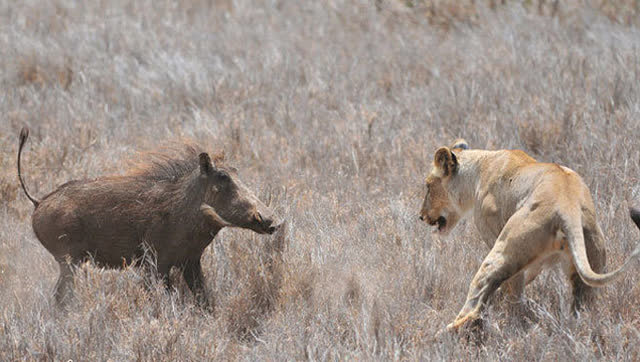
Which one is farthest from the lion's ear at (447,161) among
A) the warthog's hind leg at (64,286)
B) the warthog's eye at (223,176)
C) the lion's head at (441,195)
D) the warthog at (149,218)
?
the warthog's hind leg at (64,286)

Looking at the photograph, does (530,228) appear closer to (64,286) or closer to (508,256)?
(508,256)

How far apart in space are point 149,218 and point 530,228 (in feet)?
7.57

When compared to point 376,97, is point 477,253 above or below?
above

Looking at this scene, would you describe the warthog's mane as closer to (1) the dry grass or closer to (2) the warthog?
(2) the warthog

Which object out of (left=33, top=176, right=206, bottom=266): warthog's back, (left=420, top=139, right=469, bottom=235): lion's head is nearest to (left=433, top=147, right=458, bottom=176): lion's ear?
(left=420, top=139, right=469, bottom=235): lion's head

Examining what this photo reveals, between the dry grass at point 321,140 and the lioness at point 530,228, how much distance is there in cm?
26

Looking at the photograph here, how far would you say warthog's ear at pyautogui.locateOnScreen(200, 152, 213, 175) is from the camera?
5086mm

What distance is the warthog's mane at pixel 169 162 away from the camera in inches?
209

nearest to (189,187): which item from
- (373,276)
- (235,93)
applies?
(373,276)

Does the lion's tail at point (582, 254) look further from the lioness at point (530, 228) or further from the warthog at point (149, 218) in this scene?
the warthog at point (149, 218)

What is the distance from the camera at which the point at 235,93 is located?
31.9ft

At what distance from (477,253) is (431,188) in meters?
0.63

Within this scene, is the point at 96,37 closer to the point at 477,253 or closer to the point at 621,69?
the point at 621,69

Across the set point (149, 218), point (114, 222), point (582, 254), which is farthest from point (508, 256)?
point (114, 222)
